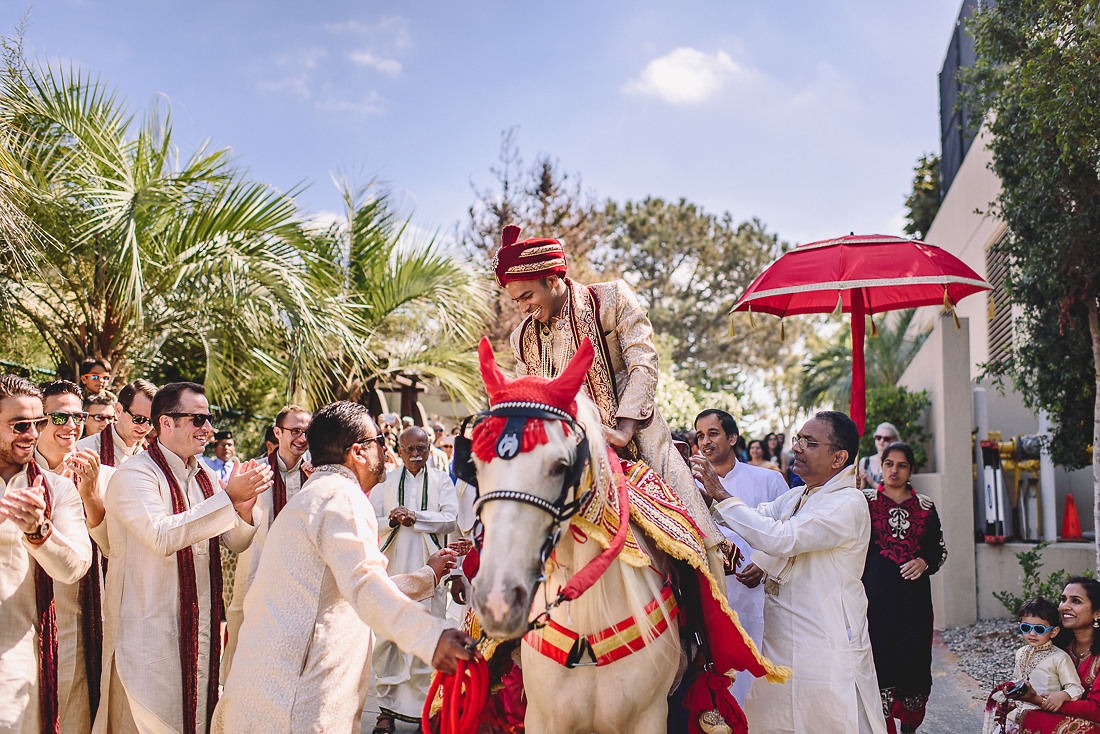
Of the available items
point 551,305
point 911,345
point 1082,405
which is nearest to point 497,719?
point 551,305

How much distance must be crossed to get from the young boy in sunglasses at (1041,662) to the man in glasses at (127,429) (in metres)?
5.67

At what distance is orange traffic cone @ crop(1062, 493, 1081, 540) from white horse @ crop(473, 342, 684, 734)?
8577 mm

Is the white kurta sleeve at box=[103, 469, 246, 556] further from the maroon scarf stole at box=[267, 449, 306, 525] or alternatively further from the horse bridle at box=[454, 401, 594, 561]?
the maroon scarf stole at box=[267, 449, 306, 525]

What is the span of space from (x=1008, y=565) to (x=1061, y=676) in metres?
4.80

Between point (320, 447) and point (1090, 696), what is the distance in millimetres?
4545

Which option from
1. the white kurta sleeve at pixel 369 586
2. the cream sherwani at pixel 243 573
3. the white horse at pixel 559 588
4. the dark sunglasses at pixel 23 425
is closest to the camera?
the white horse at pixel 559 588

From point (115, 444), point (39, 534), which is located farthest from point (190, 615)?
point (115, 444)

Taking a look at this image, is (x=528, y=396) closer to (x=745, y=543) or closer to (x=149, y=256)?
(x=745, y=543)

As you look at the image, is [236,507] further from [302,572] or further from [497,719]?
[497,719]

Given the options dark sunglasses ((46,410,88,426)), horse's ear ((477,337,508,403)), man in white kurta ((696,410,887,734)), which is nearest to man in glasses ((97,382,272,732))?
dark sunglasses ((46,410,88,426))

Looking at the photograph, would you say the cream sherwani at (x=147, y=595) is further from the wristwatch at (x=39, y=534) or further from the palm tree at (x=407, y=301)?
the palm tree at (x=407, y=301)

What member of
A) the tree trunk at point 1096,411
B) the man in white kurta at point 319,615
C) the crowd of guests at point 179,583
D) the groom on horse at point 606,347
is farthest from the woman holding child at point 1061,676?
the man in white kurta at point 319,615

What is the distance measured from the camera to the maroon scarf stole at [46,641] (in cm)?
381

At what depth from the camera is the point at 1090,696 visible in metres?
4.73
